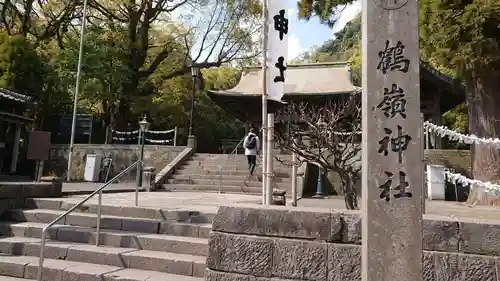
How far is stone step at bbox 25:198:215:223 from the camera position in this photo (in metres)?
5.96

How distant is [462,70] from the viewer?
8477 mm

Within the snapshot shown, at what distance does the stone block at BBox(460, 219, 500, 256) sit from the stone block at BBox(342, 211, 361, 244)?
0.87 metres

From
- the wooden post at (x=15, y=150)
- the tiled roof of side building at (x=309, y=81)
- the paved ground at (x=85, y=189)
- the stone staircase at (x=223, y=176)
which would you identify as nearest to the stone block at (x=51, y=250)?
the paved ground at (x=85, y=189)

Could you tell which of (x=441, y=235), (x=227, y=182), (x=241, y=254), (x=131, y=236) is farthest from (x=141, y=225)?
(x=227, y=182)

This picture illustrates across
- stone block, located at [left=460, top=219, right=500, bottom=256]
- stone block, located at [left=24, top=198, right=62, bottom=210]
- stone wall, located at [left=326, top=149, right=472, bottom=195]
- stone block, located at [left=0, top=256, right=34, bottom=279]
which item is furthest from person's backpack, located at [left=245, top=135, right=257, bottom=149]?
stone block, located at [left=460, top=219, right=500, bottom=256]

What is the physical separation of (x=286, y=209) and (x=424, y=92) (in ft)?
51.7

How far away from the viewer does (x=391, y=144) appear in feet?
9.16

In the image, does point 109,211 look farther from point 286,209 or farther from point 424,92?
point 424,92

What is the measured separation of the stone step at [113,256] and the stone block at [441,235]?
260 cm

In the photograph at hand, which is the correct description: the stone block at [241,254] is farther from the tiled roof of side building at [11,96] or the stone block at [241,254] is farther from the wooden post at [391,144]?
the tiled roof of side building at [11,96]

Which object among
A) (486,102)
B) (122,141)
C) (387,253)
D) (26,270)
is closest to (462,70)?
(486,102)

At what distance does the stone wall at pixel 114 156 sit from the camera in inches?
661

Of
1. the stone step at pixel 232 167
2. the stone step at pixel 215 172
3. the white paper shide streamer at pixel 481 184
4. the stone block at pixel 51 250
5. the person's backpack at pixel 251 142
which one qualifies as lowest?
the stone block at pixel 51 250

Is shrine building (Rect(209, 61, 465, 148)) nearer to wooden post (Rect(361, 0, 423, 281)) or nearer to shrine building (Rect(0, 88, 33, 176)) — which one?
shrine building (Rect(0, 88, 33, 176))
